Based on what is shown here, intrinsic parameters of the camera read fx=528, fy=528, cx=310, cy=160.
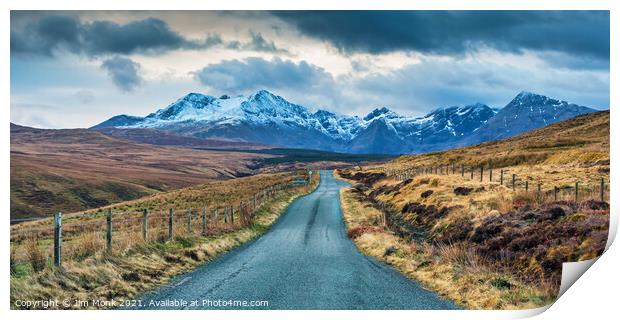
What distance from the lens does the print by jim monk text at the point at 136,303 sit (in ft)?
42.1

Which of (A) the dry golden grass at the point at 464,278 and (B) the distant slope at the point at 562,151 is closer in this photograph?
(A) the dry golden grass at the point at 464,278

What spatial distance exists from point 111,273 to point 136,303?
7.30 feet

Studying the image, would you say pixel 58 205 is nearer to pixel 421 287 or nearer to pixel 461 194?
pixel 461 194

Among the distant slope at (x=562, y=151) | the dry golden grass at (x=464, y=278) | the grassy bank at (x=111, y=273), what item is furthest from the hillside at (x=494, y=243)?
the distant slope at (x=562, y=151)

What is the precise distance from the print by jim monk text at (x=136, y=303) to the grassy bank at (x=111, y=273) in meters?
0.07

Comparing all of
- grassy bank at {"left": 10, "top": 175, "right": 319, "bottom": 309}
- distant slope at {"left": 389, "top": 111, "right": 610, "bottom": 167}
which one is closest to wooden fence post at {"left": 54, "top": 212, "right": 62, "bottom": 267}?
grassy bank at {"left": 10, "top": 175, "right": 319, "bottom": 309}

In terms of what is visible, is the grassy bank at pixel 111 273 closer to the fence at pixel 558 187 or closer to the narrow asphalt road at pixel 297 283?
the narrow asphalt road at pixel 297 283

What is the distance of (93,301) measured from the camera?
44.0 feet

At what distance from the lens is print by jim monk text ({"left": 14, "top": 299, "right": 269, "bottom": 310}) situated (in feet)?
42.1

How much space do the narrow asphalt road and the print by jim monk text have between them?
29 mm

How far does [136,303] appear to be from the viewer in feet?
45.3
